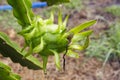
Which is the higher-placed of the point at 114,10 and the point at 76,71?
the point at 76,71

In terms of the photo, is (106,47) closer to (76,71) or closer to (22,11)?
(76,71)

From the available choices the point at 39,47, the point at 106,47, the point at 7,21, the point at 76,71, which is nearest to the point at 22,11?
the point at 39,47

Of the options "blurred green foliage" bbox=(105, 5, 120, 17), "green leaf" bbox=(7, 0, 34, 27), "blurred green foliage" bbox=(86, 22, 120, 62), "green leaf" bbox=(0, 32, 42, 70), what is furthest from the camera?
"blurred green foliage" bbox=(105, 5, 120, 17)

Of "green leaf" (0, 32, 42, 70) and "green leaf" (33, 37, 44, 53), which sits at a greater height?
"green leaf" (33, 37, 44, 53)

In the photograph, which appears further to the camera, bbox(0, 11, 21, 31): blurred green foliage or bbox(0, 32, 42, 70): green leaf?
bbox(0, 11, 21, 31): blurred green foliage

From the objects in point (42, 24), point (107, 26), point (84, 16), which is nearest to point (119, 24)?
point (107, 26)

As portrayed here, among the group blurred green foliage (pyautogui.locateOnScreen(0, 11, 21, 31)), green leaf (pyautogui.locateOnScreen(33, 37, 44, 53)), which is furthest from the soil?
green leaf (pyautogui.locateOnScreen(33, 37, 44, 53))

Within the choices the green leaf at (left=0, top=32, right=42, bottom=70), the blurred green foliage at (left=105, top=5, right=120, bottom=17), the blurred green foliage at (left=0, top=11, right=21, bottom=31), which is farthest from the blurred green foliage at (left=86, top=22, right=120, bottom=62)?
the green leaf at (left=0, top=32, right=42, bottom=70)

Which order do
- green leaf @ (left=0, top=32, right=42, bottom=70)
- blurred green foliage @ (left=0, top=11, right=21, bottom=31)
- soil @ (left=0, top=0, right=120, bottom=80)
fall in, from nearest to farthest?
1. green leaf @ (left=0, top=32, right=42, bottom=70)
2. soil @ (left=0, top=0, right=120, bottom=80)
3. blurred green foliage @ (left=0, top=11, right=21, bottom=31)

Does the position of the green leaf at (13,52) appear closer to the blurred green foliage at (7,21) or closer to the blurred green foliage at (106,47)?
the blurred green foliage at (106,47)

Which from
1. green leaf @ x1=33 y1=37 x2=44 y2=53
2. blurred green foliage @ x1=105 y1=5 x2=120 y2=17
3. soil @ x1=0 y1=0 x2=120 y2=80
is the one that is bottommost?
blurred green foliage @ x1=105 y1=5 x2=120 y2=17

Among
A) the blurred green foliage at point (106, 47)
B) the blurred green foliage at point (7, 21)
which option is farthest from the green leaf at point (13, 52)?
the blurred green foliage at point (7, 21)

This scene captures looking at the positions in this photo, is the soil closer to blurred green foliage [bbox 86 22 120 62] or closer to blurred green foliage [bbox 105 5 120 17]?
blurred green foliage [bbox 86 22 120 62]
